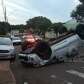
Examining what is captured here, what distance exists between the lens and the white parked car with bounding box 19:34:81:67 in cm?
1861

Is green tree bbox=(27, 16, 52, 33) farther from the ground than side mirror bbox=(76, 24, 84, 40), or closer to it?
farther from the ground

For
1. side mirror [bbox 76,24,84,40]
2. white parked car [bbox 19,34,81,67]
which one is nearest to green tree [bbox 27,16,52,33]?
side mirror [bbox 76,24,84,40]

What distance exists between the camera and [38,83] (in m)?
11.8

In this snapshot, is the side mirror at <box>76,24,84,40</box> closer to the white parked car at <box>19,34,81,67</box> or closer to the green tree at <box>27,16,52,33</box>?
the white parked car at <box>19,34,81,67</box>

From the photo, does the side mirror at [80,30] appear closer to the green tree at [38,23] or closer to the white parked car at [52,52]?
the white parked car at [52,52]

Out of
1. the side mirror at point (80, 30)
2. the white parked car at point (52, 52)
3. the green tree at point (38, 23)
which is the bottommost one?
the white parked car at point (52, 52)

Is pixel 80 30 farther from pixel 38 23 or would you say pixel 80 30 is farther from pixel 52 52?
pixel 38 23

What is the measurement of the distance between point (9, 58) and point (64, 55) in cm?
435

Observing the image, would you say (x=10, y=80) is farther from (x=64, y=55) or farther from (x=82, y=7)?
(x=82, y=7)

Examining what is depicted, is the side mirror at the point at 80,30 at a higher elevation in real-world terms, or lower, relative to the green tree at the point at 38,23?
lower

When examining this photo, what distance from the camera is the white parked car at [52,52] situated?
18.6m

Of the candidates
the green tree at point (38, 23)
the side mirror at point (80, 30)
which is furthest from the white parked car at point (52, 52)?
the green tree at point (38, 23)

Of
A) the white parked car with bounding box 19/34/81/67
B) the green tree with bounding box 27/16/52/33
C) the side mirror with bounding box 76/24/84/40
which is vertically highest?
the green tree with bounding box 27/16/52/33

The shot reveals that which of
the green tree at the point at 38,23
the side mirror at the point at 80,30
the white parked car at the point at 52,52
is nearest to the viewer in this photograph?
the white parked car at the point at 52,52
